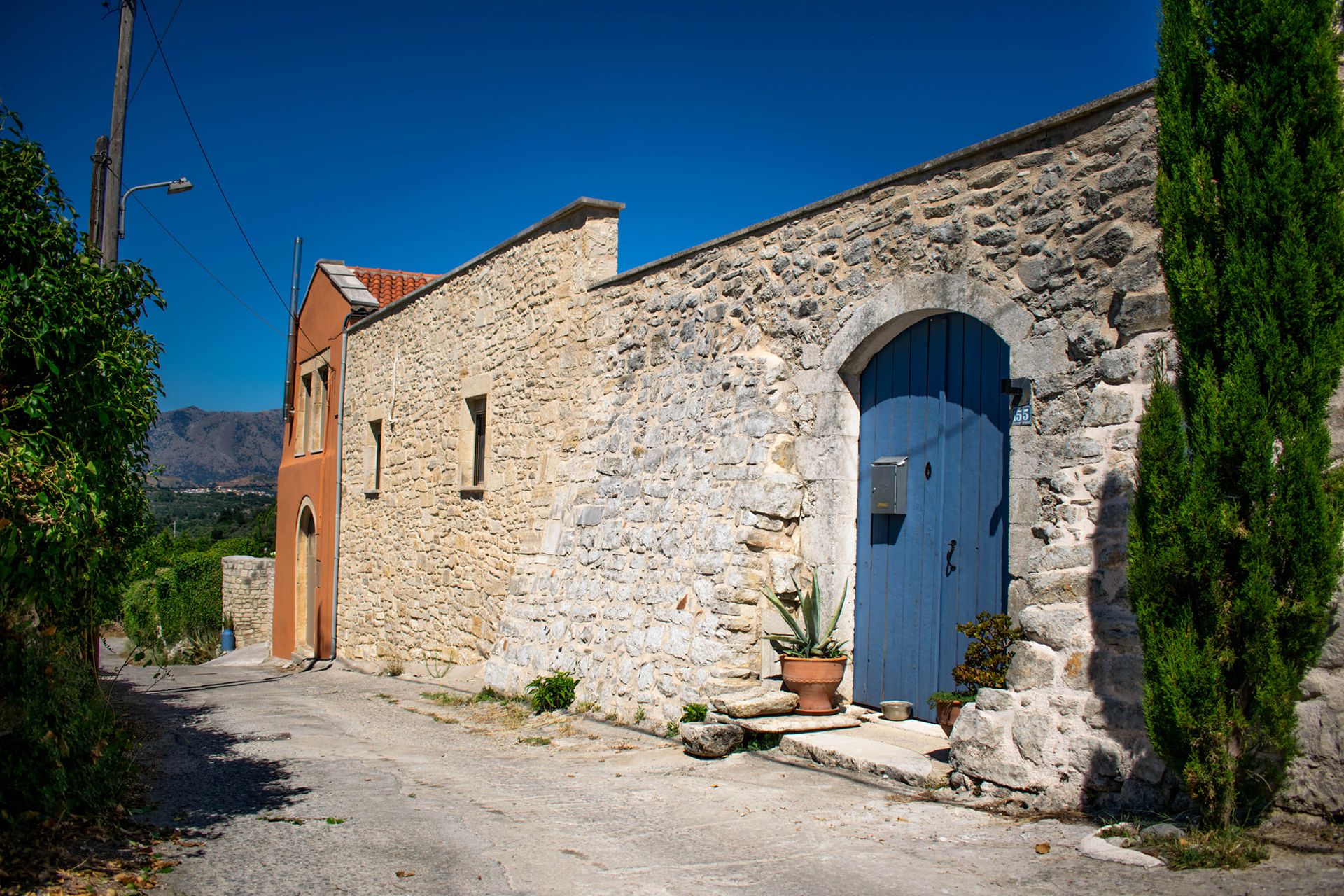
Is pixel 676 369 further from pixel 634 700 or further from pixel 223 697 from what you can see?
pixel 223 697

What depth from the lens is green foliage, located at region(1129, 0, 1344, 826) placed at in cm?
353

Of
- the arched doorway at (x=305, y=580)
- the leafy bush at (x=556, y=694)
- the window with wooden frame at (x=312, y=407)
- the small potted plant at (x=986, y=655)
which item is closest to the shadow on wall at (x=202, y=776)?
the leafy bush at (x=556, y=694)

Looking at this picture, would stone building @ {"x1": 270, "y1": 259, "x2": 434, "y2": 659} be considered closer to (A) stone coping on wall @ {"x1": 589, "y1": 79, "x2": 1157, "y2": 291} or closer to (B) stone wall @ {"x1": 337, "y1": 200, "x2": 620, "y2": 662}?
(B) stone wall @ {"x1": 337, "y1": 200, "x2": 620, "y2": 662}

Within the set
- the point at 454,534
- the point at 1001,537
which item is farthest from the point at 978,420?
the point at 454,534

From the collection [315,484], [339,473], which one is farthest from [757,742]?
[315,484]

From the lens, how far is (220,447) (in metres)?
98.1

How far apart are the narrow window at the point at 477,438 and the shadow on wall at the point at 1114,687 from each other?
319 inches

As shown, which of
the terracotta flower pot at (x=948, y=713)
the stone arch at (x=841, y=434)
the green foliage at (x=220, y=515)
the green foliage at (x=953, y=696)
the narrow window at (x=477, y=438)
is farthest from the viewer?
the green foliage at (x=220, y=515)

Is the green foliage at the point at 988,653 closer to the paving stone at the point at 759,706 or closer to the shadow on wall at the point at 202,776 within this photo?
the paving stone at the point at 759,706

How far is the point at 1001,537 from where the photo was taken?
540cm

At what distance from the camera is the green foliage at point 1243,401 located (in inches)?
139

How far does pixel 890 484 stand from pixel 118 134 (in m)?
8.05

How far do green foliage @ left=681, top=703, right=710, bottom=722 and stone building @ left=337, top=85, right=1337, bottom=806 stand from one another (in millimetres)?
100

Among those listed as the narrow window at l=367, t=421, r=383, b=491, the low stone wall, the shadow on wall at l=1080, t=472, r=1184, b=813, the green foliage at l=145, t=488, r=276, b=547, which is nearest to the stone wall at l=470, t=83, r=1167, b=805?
the shadow on wall at l=1080, t=472, r=1184, b=813
